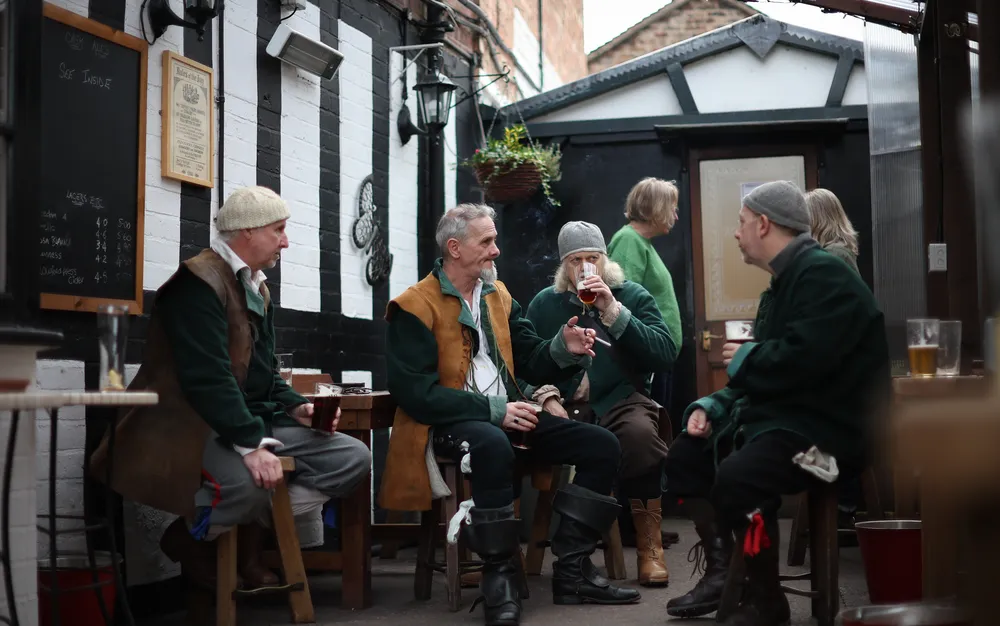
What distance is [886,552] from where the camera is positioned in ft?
12.1

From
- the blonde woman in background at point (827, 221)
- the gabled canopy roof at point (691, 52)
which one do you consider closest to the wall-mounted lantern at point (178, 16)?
the blonde woman in background at point (827, 221)

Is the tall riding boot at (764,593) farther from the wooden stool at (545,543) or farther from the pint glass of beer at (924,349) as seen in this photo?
the wooden stool at (545,543)

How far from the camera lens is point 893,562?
3.68 m

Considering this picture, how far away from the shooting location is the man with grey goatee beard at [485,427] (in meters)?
3.99

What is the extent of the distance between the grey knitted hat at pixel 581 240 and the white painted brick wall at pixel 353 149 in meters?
1.46

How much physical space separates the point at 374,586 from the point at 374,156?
2.52 metres

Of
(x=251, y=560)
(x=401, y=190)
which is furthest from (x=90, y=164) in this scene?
(x=401, y=190)

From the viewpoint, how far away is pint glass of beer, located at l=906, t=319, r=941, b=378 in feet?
10.9

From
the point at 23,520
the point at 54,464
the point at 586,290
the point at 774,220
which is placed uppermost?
the point at 774,220

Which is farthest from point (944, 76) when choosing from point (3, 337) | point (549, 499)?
point (3, 337)

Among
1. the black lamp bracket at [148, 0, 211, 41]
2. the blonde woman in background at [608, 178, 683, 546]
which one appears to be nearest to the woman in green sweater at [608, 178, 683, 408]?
the blonde woman in background at [608, 178, 683, 546]

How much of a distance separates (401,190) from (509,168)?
759 mm

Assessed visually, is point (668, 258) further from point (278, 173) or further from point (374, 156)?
point (278, 173)

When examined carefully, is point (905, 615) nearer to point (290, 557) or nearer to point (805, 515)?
point (290, 557)
